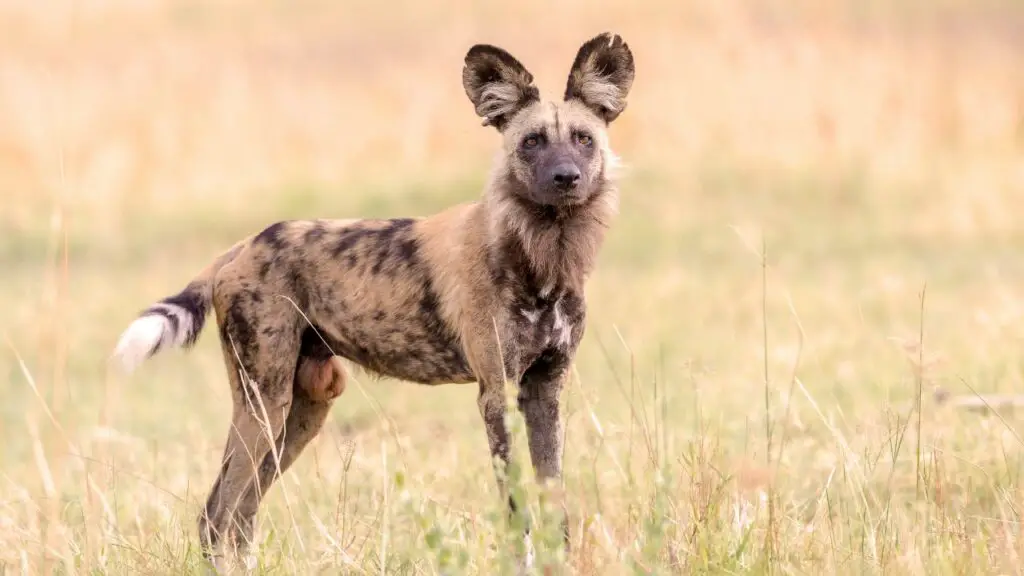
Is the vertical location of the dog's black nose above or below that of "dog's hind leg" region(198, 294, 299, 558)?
above

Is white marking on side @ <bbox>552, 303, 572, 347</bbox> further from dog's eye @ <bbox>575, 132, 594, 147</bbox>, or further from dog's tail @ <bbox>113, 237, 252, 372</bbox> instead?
dog's tail @ <bbox>113, 237, 252, 372</bbox>

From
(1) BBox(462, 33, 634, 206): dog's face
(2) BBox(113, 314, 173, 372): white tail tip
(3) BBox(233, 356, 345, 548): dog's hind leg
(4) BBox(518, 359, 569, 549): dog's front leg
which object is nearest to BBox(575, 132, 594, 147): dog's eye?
(1) BBox(462, 33, 634, 206): dog's face

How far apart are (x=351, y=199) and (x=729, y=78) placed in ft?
11.8

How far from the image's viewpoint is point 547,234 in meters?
3.81

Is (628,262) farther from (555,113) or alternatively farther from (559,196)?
(559,196)

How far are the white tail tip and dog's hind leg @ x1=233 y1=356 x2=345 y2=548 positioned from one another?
430 mm

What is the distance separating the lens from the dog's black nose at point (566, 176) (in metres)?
3.70

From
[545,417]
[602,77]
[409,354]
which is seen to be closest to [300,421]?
[409,354]

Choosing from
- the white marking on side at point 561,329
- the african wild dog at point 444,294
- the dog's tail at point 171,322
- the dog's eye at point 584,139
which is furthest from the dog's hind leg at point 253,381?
the dog's eye at point 584,139

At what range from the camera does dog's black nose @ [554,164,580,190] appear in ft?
12.1

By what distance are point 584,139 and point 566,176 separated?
0.76 ft

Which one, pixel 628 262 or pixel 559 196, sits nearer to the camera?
pixel 559 196

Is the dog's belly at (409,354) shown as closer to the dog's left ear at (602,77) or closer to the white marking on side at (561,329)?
the white marking on side at (561,329)

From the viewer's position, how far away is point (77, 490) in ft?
16.1
